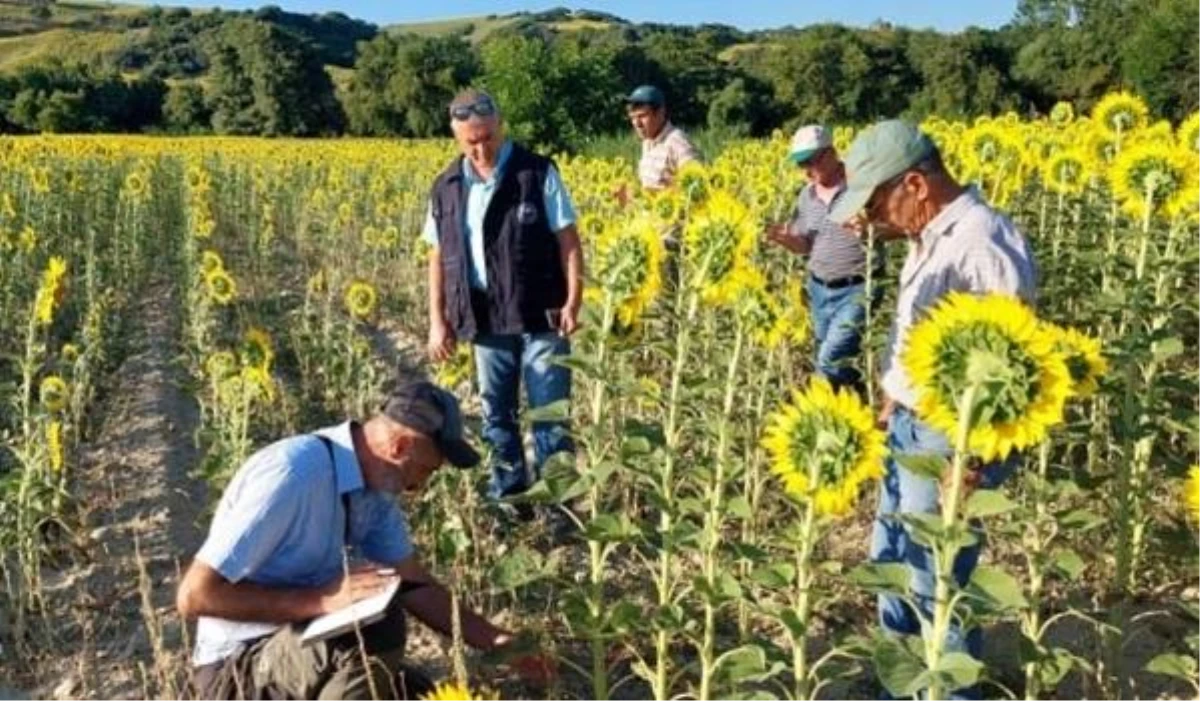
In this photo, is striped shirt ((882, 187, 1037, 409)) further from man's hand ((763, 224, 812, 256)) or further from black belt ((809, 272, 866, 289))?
man's hand ((763, 224, 812, 256))

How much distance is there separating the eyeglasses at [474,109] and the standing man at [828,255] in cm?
147

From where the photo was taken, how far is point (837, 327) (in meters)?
6.04

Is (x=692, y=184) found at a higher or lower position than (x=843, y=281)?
higher

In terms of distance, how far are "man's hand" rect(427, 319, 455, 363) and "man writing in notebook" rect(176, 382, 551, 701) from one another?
1.97 m

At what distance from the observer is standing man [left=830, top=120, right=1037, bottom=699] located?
10.5ft

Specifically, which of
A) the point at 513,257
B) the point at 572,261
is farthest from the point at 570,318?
the point at 513,257

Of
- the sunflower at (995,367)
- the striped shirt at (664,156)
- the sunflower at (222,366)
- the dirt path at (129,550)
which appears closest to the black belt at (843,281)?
the striped shirt at (664,156)

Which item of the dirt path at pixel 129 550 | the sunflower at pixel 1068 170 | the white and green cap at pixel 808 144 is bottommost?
the dirt path at pixel 129 550

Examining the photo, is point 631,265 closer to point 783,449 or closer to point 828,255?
point 783,449

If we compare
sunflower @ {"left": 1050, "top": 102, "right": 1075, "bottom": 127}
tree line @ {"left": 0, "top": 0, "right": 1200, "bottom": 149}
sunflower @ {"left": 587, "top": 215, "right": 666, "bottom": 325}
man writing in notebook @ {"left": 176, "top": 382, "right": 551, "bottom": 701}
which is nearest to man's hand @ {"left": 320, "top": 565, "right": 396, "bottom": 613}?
man writing in notebook @ {"left": 176, "top": 382, "right": 551, "bottom": 701}

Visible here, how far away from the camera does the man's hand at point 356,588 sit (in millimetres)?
3348

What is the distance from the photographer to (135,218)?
37.5 ft

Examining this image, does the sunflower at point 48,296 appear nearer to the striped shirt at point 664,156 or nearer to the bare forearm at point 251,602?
the bare forearm at point 251,602

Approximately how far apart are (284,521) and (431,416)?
1.45 feet
